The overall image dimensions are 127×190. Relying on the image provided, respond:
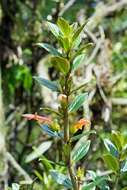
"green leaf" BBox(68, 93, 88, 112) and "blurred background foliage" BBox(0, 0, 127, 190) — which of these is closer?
"green leaf" BBox(68, 93, 88, 112)

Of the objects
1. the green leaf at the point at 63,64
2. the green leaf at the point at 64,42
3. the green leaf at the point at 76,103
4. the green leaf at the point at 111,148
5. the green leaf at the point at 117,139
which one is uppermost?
the green leaf at the point at 64,42

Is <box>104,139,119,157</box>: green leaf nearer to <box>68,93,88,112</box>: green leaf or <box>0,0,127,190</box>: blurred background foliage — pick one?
<box>68,93,88,112</box>: green leaf

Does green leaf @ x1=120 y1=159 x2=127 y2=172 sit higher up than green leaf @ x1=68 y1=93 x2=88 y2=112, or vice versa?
green leaf @ x1=68 y1=93 x2=88 y2=112

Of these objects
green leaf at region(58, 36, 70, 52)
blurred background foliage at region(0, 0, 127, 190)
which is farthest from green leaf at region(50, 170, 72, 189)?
blurred background foliage at region(0, 0, 127, 190)

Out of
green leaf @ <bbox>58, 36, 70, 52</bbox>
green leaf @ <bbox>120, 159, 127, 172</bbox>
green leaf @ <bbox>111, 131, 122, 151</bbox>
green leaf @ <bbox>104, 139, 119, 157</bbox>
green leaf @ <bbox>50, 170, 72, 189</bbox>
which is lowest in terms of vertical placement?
green leaf @ <bbox>50, 170, 72, 189</bbox>

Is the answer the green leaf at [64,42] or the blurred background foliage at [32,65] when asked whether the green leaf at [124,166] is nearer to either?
the green leaf at [64,42]

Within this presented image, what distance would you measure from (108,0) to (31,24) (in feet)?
1.39

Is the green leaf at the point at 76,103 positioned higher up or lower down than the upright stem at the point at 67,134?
higher up

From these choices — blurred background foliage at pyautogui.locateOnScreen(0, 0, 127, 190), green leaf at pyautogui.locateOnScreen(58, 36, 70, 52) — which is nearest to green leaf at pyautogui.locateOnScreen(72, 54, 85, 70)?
green leaf at pyautogui.locateOnScreen(58, 36, 70, 52)

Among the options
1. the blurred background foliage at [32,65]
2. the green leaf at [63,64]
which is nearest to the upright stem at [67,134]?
the green leaf at [63,64]

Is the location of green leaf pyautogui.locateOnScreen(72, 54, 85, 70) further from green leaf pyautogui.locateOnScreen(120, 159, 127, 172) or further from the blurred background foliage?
the blurred background foliage

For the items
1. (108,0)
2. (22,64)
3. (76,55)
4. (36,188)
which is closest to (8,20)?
(22,64)

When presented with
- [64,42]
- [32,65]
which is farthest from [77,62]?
[32,65]

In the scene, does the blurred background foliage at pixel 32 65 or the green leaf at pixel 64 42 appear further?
the blurred background foliage at pixel 32 65
